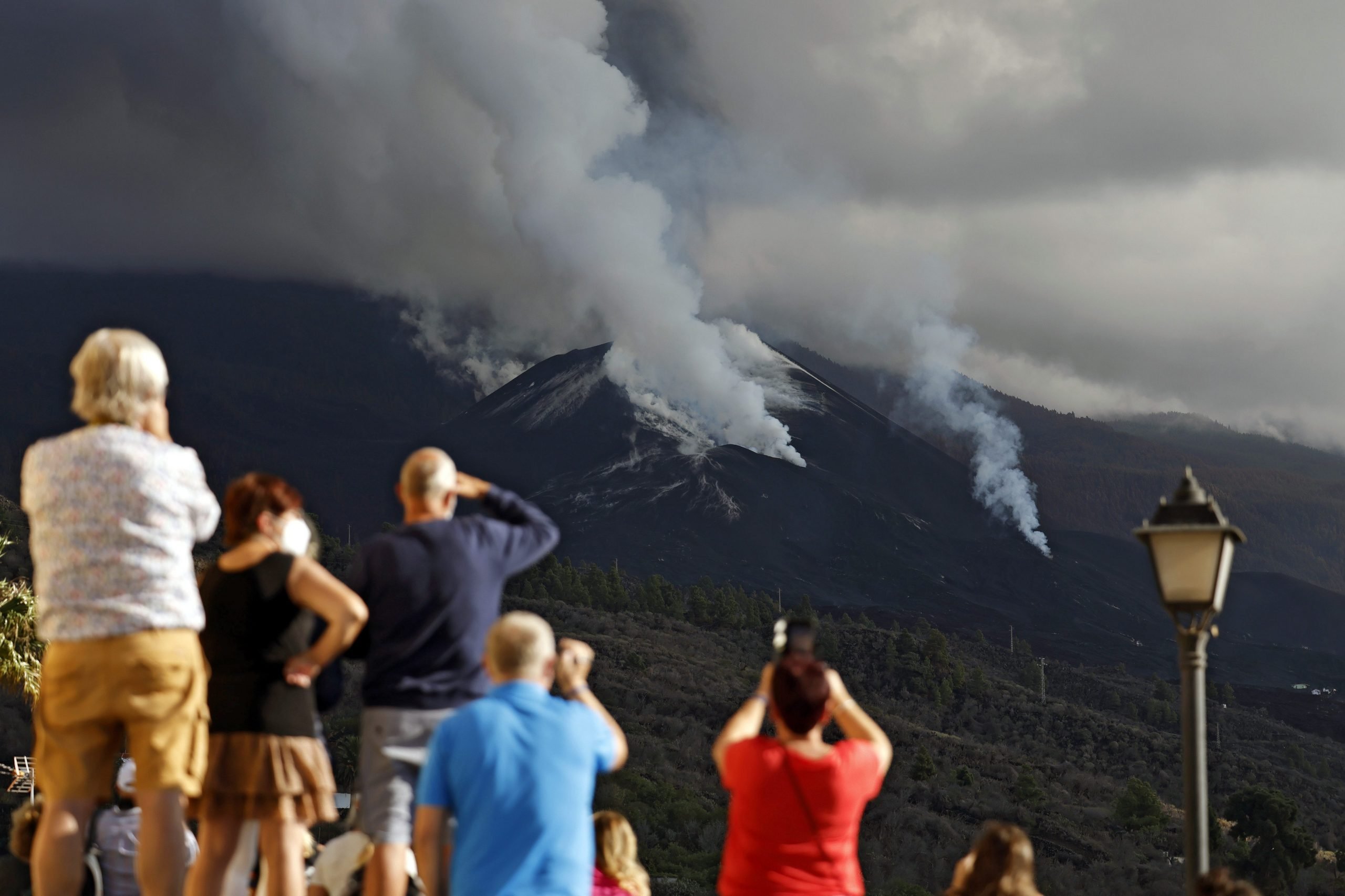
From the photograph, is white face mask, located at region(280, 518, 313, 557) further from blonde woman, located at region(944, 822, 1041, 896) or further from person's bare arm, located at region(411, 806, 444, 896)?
blonde woman, located at region(944, 822, 1041, 896)

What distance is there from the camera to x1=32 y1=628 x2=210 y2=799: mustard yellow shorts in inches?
170

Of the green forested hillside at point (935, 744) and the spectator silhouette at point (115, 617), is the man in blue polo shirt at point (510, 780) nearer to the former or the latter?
the spectator silhouette at point (115, 617)

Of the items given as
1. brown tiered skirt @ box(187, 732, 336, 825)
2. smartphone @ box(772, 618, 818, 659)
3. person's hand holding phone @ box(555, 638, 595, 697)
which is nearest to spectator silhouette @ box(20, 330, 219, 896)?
brown tiered skirt @ box(187, 732, 336, 825)

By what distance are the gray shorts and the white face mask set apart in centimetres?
58

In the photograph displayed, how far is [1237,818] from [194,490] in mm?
55623

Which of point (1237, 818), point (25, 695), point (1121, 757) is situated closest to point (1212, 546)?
point (25, 695)

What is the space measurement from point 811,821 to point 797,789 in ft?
0.39

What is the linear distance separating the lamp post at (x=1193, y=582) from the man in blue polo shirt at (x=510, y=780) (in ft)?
9.28

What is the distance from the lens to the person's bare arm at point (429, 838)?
414 centimetres

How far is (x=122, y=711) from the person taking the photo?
14.2ft

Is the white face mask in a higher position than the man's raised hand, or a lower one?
lower

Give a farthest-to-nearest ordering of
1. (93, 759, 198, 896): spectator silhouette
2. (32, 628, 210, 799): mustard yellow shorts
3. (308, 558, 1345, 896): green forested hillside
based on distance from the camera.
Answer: (308, 558, 1345, 896): green forested hillside → (93, 759, 198, 896): spectator silhouette → (32, 628, 210, 799): mustard yellow shorts

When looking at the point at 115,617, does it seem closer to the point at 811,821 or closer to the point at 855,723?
the point at 811,821

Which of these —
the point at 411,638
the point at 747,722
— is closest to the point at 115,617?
the point at 411,638
